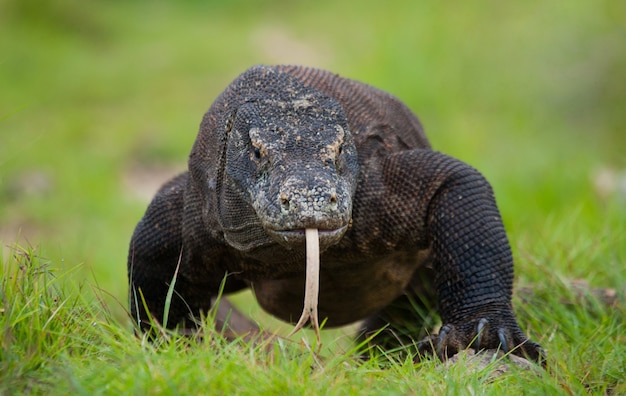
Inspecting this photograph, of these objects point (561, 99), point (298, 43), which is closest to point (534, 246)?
point (561, 99)

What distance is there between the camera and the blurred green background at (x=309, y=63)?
8.68 m

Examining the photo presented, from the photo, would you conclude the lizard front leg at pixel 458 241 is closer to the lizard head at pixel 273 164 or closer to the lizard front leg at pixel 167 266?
the lizard head at pixel 273 164

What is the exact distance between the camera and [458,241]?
154 inches

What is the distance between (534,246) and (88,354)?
9.96 feet

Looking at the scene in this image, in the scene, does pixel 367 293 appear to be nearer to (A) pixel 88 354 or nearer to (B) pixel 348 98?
(B) pixel 348 98

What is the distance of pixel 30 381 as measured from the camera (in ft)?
9.34

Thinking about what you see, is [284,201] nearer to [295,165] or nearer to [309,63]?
[295,165]

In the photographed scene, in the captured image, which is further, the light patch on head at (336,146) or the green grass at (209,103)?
the light patch on head at (336,146)

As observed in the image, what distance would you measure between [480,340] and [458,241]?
41 centimetres

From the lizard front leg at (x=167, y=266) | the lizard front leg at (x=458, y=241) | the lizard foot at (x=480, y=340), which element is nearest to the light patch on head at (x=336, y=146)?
the lizard front leg at (x=458, y=241)

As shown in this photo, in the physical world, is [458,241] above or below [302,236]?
below

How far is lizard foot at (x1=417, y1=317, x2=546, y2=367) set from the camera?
12.1ft

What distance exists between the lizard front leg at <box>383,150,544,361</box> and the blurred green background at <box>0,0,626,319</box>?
2.32 metres

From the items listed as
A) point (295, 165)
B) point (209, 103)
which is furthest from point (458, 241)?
point (209, 103)
